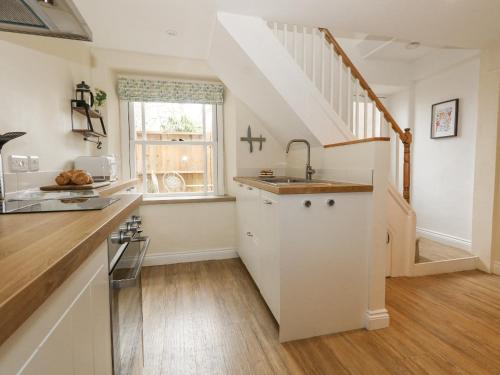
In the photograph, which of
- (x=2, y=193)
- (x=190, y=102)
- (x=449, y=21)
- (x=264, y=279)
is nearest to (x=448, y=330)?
(x=264, y=279)

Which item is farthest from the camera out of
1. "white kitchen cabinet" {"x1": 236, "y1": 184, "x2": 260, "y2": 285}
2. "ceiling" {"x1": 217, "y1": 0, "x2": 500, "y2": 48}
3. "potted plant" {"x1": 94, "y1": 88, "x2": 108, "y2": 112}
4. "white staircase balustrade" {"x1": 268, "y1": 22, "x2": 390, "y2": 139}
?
"potted plant" {"x1": 94, "y1": 88, "x2": 108, "y2": 112}

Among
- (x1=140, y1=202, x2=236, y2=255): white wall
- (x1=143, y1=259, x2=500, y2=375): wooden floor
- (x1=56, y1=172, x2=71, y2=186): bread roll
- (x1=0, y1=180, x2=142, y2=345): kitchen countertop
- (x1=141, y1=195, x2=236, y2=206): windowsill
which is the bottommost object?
(x1=143, y1=259, x2=500, y2=375): wooden floor

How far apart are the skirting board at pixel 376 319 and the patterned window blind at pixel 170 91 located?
105 inches

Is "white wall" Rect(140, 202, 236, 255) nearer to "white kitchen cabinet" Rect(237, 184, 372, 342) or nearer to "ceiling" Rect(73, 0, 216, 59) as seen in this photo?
"white kitchen cabinet" Rect(237, 184, 372, 342)

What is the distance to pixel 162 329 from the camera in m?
1.85

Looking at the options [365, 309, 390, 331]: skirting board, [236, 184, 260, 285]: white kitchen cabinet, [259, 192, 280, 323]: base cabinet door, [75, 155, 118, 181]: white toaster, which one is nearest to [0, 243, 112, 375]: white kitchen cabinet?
[259, 192, 280, 323]: base cabinet door

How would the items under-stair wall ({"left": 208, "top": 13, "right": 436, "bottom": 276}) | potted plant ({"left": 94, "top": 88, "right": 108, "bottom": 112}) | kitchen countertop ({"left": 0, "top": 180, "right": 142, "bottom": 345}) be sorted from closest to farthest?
1. kitchen countertop ({"left": 0, "top": 180, "right": 142, "bottom": 345})
2. under-stair wall ({"left": 208, "top": 13, "right": 436, "bottom": 276})
3. potted plant ({"left": 94, "top": 88, "right": 108, "bottom": 112})

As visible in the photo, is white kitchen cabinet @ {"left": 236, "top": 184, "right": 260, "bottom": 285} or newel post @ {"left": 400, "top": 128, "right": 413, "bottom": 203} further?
newel post @ {"left": 400, "top": 128, "right": 413, "bottom": 203}

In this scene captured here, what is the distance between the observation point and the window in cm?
329

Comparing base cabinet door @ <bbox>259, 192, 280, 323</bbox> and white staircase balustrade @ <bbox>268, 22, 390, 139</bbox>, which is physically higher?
white staircase balustrade @ <bbox>268, 22, 390, 139</bbox>

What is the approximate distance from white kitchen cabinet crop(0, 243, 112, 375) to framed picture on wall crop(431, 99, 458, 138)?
13.2 ft

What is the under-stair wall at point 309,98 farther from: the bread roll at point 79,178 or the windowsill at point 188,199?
the bread roll at point 79,178

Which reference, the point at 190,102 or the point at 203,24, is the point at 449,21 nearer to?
the point at 203,24

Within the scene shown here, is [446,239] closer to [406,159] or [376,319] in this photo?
[406,159]
